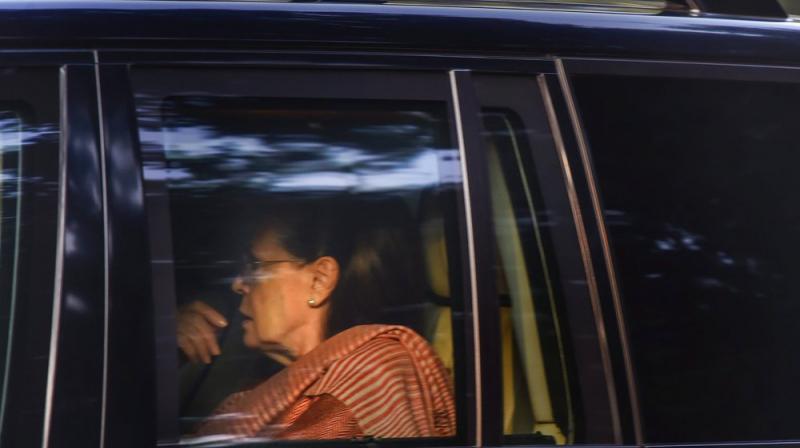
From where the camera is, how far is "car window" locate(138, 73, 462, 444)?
2.20 meters

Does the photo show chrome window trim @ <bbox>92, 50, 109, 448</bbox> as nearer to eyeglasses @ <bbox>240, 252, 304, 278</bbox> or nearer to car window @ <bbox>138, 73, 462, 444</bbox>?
car window @ <bbox>138, 73, 462, 444</bbox>

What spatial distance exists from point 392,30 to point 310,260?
0.48 meters

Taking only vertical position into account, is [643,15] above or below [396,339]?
above

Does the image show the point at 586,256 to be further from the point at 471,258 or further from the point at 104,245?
the point at 104,245

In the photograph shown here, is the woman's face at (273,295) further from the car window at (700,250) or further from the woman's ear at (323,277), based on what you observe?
the car window at (700,250)

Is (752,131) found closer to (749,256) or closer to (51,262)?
(749,256)

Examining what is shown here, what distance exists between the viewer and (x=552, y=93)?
2383 mm

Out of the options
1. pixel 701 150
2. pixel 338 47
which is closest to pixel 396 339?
pixel 338 47

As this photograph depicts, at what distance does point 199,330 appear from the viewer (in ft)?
7.20

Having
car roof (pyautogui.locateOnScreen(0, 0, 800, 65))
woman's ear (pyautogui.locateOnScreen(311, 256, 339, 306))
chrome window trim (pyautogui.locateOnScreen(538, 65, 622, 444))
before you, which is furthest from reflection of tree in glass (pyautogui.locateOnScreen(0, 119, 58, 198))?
chrome window trim (pyautogui.locateOnScreen(538, 65, 622, 444))

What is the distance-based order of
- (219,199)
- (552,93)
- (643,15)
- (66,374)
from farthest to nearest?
(643,15) < (552,93) < (219,199) < (66,374)

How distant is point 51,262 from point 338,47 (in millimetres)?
672

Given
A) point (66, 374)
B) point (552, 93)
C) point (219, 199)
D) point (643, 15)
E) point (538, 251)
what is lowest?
point (66, 374)

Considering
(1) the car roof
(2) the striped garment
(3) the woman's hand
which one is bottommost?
(2) the striped garment
